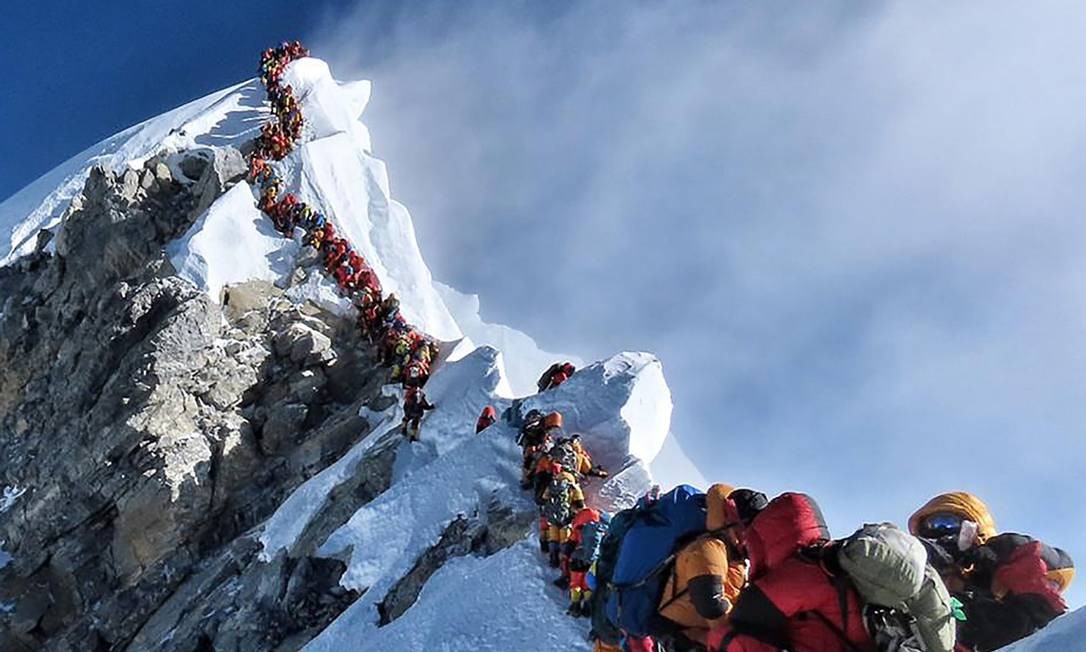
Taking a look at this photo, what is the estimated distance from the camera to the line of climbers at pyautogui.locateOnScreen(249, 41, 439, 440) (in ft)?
58.5

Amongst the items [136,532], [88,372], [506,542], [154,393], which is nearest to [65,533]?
[136,532]

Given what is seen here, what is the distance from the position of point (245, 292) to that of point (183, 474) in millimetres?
6806

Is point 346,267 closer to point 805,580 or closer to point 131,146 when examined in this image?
point 131,146

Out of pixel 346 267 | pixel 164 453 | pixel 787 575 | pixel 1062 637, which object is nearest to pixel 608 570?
pixel 787 575

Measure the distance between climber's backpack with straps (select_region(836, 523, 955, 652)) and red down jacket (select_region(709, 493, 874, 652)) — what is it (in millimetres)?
110

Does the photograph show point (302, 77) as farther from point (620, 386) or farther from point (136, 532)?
point (620, 386)

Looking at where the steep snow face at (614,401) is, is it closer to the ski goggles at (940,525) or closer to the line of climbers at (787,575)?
the line of climbers at (787,575)

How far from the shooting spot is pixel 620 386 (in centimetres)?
1193

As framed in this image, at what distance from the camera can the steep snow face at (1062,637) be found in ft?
11.7

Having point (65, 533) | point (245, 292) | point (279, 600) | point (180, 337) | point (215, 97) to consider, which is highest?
point (215, 97)

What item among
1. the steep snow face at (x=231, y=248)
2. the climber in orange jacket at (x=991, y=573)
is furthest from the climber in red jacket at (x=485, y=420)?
the steep snow face at (x=231, y=248)

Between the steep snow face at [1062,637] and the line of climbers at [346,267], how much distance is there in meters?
12.2

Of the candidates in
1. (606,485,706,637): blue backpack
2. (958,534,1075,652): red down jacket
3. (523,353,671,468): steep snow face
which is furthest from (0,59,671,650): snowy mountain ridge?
(958,534,1075,652): red down jacket

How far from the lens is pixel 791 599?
4.41 metres
